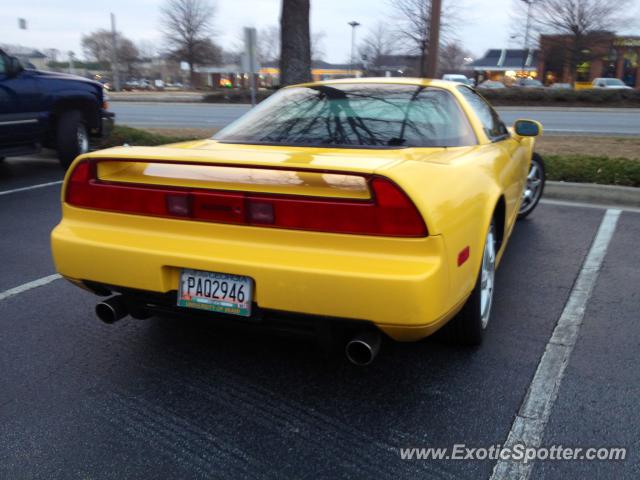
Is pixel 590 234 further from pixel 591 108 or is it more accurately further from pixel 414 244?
pixel 591 108

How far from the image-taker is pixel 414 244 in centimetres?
218

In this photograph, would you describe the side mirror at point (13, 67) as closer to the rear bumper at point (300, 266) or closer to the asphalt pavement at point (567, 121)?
the rear bumper at point (300, 266)

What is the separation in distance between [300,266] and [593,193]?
530cm

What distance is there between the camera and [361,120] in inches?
125

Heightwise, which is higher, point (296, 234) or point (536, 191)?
point (296, 234)

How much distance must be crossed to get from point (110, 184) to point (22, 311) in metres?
1.36

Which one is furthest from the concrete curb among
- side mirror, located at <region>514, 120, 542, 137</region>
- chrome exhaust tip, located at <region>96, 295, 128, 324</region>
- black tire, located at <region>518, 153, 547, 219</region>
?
chrome exhaust tip, located at <region>96, 295, 128, 324</region>

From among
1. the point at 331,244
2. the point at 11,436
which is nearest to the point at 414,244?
the point at 331,244

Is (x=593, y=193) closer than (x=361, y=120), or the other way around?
(x=361, y=120)

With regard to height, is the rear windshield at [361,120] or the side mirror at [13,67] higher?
the side mirror at [13,67]

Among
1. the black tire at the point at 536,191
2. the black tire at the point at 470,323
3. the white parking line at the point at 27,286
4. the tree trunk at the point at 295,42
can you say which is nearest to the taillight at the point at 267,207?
the black tire at the point at 470,323

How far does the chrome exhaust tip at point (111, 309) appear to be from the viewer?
107 inches

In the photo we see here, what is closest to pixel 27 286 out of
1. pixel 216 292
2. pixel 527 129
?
pixel 216 292

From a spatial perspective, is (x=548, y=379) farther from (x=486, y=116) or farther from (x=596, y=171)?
(x=596, y=171)
